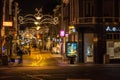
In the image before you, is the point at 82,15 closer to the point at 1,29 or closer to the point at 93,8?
the point at 93,8

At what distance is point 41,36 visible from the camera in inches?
5458

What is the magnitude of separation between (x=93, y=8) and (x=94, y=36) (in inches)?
138

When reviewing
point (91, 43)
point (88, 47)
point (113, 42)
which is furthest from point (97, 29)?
point (88, 47)

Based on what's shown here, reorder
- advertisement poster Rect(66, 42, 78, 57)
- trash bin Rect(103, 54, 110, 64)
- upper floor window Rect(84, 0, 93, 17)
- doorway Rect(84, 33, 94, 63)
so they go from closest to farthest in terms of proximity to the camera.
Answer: trash bin Rect(103, 54, 110, 64) < upper floor window Rect(84, 0, 93, 17) < advertisement poster Rect(66, 42, 78, 57) < doorway Rect(84, 33, 94, 63)

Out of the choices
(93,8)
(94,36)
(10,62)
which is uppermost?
(93,8)

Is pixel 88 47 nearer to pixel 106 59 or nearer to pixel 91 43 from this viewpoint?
pixel 91 43

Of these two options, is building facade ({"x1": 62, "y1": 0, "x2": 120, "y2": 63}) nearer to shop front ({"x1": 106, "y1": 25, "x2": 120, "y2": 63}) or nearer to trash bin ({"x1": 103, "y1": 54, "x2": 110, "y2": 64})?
shop front ({"x1": 106, "y1": 25, "x2": 120, "y2": 63})

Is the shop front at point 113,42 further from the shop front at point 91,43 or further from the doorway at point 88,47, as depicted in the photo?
the doorway at point 88,47

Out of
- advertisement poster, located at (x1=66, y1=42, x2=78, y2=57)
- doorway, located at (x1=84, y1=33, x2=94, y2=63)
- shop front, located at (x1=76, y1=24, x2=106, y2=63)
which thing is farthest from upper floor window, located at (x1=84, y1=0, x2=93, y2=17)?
advertisement poster, located at (x1=66, y1=42, x2=78, y2=57)

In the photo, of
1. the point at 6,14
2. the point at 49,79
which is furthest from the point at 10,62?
the point at 49,79

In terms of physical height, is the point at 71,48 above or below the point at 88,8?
below

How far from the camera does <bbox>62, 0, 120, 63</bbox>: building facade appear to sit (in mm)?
49156

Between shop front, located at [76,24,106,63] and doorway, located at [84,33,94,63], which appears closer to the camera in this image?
shop front, located at [76,24,106,63]

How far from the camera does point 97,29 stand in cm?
4919
